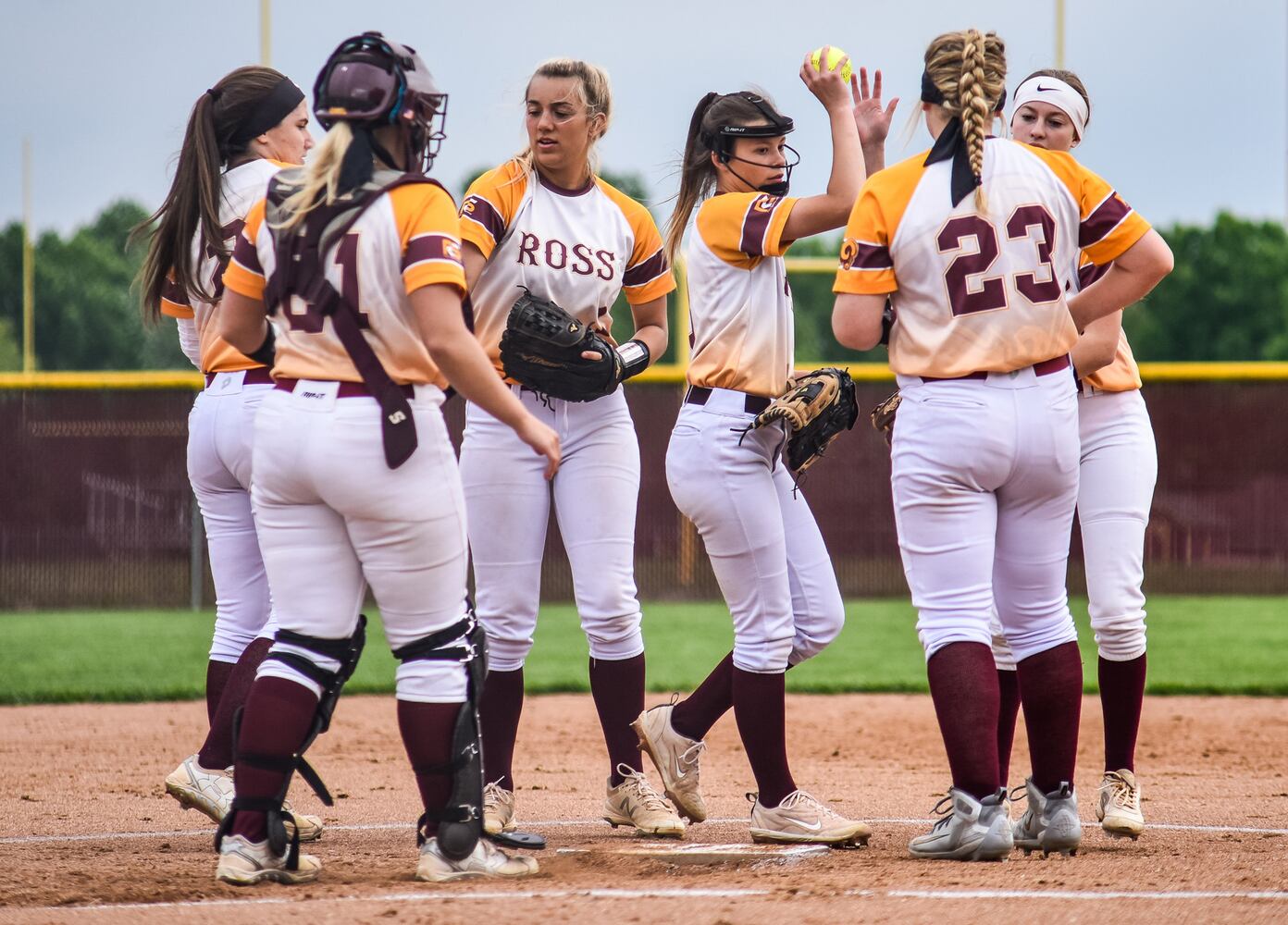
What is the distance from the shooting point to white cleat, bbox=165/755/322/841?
4.57 meters

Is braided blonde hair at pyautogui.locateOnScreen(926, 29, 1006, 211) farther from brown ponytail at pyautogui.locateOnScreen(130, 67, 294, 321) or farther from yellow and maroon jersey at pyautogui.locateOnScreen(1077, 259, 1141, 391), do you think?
brown ponytail at pyautogui.locateOnScreen(130, 67, 294, 321)

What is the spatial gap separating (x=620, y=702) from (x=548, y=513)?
64cm

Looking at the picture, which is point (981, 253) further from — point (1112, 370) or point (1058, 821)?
point (1058, 821)

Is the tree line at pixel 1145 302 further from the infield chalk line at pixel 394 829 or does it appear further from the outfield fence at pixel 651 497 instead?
the infield chalk line at pixel 394 829

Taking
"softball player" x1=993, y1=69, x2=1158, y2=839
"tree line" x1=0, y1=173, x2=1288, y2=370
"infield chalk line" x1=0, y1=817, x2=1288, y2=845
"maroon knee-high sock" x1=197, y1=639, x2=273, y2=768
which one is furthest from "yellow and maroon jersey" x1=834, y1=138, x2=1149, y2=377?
"tree line" x1=0, y1=173, x2=1288, y2=370

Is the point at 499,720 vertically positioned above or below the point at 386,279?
below

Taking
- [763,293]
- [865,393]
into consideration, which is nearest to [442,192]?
[763,293]

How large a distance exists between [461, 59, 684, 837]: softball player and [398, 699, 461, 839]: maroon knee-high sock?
2.53 ft

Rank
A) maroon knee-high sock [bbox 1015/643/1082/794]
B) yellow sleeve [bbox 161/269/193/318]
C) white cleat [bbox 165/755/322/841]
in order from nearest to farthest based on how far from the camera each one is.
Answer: maroon knee-high sock [bbox 1015/643/1082/794]
white cleat [bbox 165/755/322/841]
yellow sleeve [bbox 161/269/193/318]

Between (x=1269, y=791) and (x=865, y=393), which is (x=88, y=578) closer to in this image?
(x=865, y=393)

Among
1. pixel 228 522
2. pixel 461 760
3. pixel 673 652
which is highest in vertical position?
pixel 228 522

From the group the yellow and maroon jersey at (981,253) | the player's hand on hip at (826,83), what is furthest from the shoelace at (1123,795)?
the player's hand on hip at (826,83)

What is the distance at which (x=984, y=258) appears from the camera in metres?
3.85

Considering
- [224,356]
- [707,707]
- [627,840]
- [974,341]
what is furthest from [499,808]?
[974,341]
